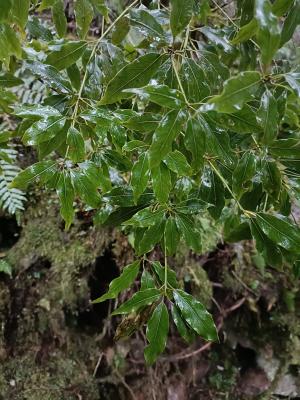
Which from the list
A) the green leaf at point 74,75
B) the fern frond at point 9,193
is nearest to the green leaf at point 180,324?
the green leaf at point 74,75

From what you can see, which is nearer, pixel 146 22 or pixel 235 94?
pixel 235 94

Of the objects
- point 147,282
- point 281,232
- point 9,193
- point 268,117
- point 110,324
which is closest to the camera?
point 268,117

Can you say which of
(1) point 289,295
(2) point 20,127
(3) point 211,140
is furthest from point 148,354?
(1) point 289,295

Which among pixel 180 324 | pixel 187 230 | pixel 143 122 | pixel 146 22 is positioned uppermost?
pixel 146 22

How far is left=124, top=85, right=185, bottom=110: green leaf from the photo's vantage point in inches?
18.1

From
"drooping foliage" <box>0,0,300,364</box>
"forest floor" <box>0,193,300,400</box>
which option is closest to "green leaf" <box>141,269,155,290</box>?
"drooping foliage" <box>0,0,300,364</box>

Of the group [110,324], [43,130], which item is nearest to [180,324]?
[43,130]

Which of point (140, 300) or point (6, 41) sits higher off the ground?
point (6, 41)

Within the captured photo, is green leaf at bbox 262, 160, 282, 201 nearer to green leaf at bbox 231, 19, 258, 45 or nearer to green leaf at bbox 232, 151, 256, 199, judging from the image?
green leaf at bbox 232, 151, 256, 199

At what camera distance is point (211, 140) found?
21.1 inches

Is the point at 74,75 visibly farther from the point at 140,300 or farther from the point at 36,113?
the point at 140,300

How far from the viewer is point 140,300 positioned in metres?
0.63

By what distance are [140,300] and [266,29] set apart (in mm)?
429

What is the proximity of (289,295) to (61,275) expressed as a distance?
115 centimetres
